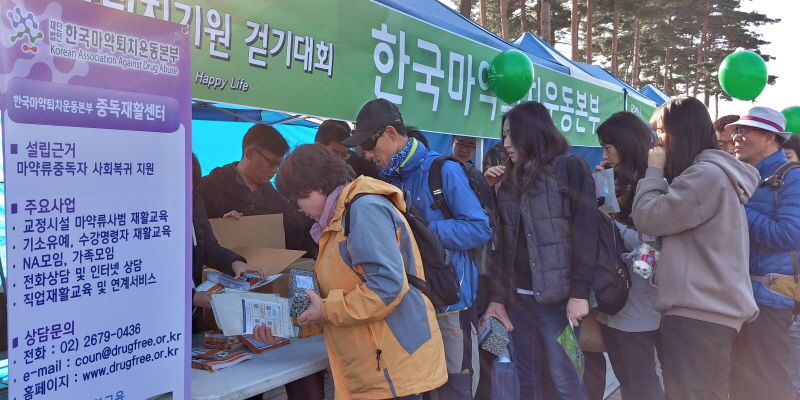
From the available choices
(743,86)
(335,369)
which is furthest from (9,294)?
(743,86)

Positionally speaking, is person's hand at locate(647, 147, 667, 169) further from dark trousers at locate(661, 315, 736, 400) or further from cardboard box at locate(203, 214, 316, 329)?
cardboard box at locate(203, 214, 316, 329)

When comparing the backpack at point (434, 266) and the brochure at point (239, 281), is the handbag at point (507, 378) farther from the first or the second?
the brochure at point (239, 281)

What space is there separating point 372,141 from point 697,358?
59.9 inches

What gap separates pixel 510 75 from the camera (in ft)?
11.8

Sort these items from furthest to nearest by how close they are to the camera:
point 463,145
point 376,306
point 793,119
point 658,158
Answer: point 793,119
point 463,145
point 658,158
point 376,306

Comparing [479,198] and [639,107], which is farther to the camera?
[639,107]

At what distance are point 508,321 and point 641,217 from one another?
2.53 feet

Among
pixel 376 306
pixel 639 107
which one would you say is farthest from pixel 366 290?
pixel 639 107

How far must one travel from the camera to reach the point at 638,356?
→ 259 centimetres

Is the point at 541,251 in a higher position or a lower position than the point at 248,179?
lower

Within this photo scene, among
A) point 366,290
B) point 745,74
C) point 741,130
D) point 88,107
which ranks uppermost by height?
point 745,74

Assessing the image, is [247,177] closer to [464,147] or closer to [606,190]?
[464,147]

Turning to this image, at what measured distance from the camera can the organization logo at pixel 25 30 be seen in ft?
3.74

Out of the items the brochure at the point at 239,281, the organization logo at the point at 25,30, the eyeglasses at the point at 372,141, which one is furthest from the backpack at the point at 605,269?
the organization logo at the point at 25,30
